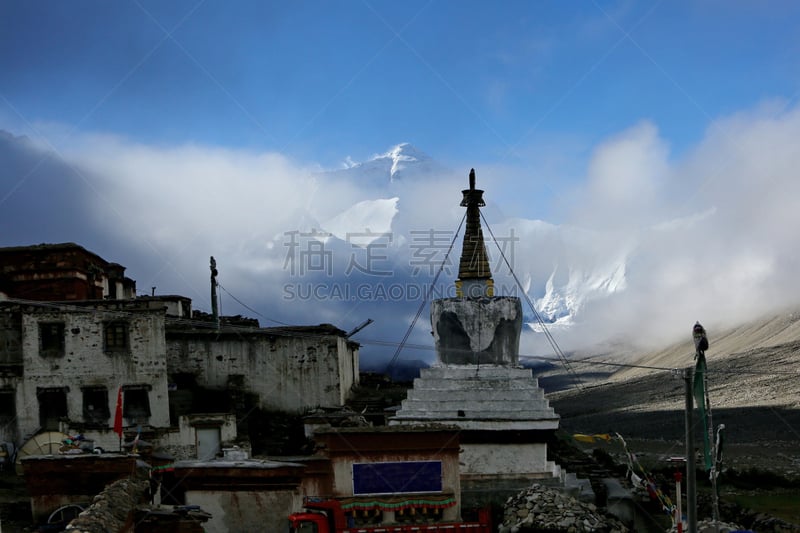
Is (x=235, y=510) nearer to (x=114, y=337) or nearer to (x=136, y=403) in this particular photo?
(x=136, y=403)

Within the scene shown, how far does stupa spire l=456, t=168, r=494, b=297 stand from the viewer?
82.7 feet

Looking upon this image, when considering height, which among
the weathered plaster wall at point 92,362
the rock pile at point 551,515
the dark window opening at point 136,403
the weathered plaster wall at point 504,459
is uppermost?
the weathered plaster wall at point 92,362

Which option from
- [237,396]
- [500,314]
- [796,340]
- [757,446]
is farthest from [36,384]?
[796,340]

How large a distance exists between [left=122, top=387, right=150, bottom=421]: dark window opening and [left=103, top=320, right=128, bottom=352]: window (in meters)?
1.56

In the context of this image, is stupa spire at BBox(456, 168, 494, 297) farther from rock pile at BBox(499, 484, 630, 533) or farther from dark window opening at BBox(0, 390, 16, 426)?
dark window opening at BBox(0, 390, 16, 426)

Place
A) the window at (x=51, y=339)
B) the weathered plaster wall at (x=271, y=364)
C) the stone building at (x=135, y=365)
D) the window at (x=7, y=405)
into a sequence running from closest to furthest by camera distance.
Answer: the stone building at (x=135, y=365) → the window at (x=7, y=405) → the window at (x=51, y=339) → the weathered plaster wall at (x=271, y=364)

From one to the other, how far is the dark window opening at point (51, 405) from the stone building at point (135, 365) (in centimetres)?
4

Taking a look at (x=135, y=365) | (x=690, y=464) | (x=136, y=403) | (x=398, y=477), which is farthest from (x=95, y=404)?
(x=690, y=464)

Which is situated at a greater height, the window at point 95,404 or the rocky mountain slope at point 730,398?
the window at point 95,404

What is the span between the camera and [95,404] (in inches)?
1272

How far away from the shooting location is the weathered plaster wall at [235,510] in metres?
16.4

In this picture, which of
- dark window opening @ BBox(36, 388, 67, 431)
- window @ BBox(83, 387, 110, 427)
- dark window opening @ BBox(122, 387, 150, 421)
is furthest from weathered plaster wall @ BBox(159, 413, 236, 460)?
dark window opening @ BBox(36, 388, 67, 431)

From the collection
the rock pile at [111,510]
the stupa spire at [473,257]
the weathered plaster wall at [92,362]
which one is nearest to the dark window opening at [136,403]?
the weathered plaster wall at [92,362]

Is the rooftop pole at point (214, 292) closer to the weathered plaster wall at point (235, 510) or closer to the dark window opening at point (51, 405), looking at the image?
the dark window opening at point (51, 405)
